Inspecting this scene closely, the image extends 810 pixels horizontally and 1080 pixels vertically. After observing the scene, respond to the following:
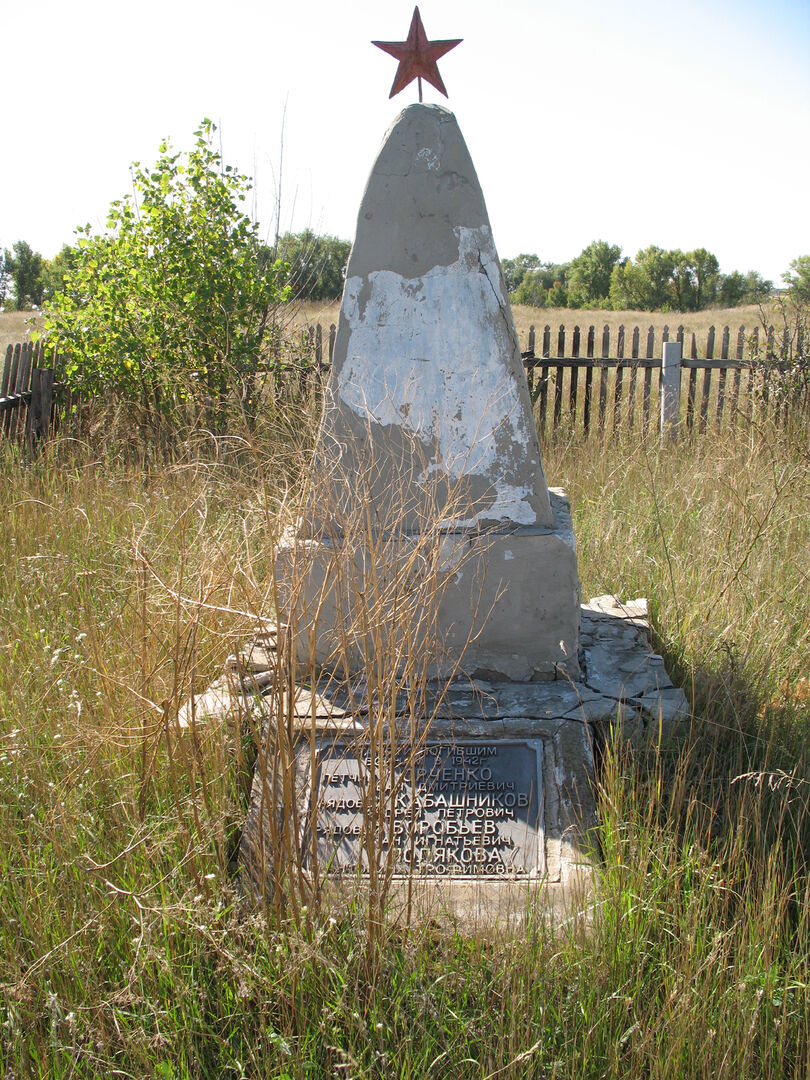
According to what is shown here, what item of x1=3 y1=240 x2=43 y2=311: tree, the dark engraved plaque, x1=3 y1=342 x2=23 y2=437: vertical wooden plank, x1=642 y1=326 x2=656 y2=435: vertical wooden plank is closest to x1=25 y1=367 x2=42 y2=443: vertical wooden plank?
x1=3 y1=342 x2=23 y2=437: vertical wooden plank

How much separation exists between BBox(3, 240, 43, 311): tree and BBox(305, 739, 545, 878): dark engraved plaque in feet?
145

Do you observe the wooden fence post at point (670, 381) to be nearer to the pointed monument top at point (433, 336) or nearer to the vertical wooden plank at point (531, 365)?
the vertical wooden plank at point (531, 365)

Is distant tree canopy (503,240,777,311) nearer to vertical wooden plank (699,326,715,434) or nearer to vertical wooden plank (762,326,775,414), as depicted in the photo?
vertical wooden plank (699,326,715,434)

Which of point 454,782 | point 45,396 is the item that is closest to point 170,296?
point 45,396

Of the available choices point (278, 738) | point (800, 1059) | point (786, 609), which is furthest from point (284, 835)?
point (786, 609)

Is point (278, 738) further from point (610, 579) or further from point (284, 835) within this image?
point (610, 579)

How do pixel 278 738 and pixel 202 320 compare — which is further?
pixel 202 320

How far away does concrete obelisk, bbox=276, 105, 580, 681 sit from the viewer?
121 inches

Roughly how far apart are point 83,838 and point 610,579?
2972mm

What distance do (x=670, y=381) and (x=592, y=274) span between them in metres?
43.7

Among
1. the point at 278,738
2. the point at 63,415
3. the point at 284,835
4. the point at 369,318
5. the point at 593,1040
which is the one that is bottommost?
the point at 593,1040

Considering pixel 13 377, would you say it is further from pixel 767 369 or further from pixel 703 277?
pixel 703 277

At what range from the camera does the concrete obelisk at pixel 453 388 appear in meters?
3.08

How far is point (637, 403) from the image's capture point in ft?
23.0
